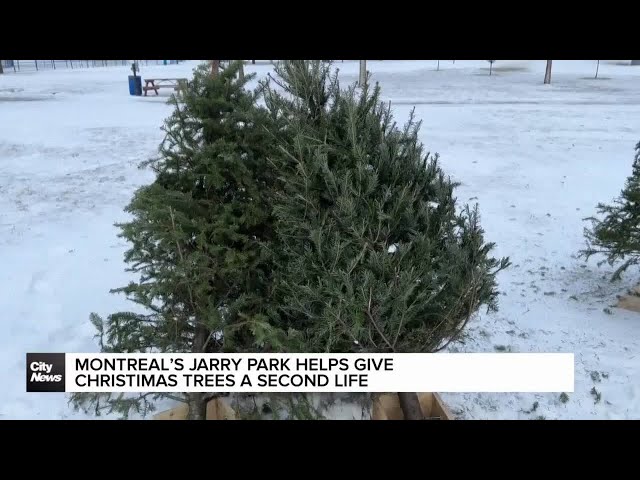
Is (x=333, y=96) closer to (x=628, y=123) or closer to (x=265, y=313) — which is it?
(x=265, y=313)

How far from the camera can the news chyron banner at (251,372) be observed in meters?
3.15

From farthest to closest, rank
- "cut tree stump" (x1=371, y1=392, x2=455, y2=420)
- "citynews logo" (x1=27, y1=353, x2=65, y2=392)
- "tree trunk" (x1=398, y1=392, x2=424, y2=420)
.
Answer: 1. "cut tree stump" (x1=371, y1=392, x2=455, y2=420)
2. "tree trunk" (x1=398, y1=392, x2=424, y2=420)
3. "citynews logo" (x1=27, y1=353, x2=65, y2=392)

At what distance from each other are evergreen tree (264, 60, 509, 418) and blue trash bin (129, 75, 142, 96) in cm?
2036

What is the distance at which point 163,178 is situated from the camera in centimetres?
329

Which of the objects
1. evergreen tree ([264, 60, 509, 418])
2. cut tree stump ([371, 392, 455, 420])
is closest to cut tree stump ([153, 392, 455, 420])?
cut tree stump ([371, 392, 455, 420])

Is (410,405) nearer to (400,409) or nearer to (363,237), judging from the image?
(400,409)

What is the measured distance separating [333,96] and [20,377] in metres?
3.62

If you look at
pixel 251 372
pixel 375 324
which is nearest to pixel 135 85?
pixel 251 372

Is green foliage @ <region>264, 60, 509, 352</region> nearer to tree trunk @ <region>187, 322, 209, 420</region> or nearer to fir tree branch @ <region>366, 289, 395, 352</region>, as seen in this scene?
fir tree branch @ <region>366, 289, 395, 352</region>

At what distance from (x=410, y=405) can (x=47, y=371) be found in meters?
2.65

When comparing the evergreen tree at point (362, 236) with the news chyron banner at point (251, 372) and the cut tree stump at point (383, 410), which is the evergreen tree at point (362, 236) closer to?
the news chyron banner at point (251, 372)

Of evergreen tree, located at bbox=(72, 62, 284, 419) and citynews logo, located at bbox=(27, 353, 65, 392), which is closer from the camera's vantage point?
evergreen tree, located at bbox=(72, 62, 284, 419)

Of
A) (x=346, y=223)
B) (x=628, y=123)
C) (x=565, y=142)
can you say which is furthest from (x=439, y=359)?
(x=628, y=123)

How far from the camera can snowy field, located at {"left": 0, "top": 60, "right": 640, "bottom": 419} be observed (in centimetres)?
451
